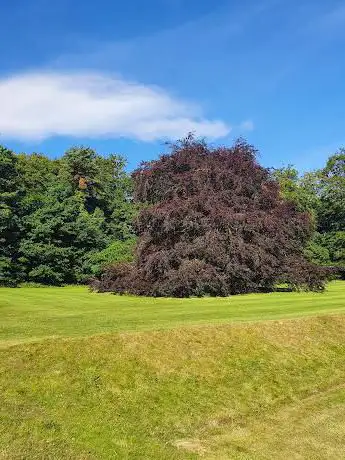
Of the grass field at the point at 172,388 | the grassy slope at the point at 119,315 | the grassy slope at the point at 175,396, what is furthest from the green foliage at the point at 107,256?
the grassy slope at the point at 175,396

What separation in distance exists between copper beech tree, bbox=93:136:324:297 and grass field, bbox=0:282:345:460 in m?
8.76

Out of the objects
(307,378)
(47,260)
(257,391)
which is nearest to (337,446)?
(257,391)

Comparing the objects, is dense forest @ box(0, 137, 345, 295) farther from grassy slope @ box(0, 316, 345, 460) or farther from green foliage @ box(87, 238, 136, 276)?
grassy slope @ box(0, 316, 345, 460)

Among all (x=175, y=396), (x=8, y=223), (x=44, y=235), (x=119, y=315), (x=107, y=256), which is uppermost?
(x=8, y=223)

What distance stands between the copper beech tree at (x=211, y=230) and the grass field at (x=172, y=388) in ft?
28.7

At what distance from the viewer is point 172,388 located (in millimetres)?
8781

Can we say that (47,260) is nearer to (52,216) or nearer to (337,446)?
(52,216)

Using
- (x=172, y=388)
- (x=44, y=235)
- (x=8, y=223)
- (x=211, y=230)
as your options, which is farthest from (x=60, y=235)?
(x=172, y=388)

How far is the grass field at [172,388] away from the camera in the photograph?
23.2 feet

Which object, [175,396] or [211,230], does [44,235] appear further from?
[175,396]

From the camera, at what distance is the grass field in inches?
279

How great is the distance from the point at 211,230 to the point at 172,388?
45.1 feet

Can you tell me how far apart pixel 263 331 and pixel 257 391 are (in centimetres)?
228

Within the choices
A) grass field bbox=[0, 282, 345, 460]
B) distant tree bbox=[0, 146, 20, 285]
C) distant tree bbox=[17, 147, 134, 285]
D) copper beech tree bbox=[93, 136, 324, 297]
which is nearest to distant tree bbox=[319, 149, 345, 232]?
distant tree bbox=[17, 147, 134, 285]
